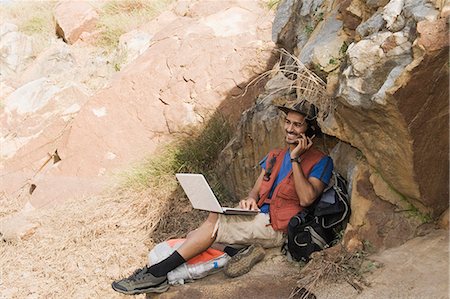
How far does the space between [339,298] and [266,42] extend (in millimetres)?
4751

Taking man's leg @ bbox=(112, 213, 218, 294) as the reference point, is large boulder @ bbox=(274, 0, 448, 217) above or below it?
above

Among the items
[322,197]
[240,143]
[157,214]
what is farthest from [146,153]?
[322,197]

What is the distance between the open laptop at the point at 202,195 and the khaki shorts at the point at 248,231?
0.08m

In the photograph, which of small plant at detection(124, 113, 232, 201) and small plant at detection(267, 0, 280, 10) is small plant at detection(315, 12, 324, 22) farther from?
small plant at detection(267, 0, 280, 10)

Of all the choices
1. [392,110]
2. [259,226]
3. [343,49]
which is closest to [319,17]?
[343,49]

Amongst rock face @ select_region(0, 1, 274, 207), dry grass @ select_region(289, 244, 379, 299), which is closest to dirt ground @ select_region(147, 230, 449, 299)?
dry grass @ select_region(289, 244, 379, 299)

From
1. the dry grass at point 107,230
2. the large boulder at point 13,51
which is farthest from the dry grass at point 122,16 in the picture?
the dry grass at point 107,230

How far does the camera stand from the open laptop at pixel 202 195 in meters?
3.91

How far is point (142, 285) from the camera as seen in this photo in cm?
412

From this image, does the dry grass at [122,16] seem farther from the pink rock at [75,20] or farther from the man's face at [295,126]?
the man's face at [295,126]

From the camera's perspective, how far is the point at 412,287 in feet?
10.4

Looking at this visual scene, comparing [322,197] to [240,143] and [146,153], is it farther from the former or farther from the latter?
[146,153]

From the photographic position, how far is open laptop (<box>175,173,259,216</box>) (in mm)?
3914

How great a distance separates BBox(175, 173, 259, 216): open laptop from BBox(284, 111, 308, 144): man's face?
2.01ft
